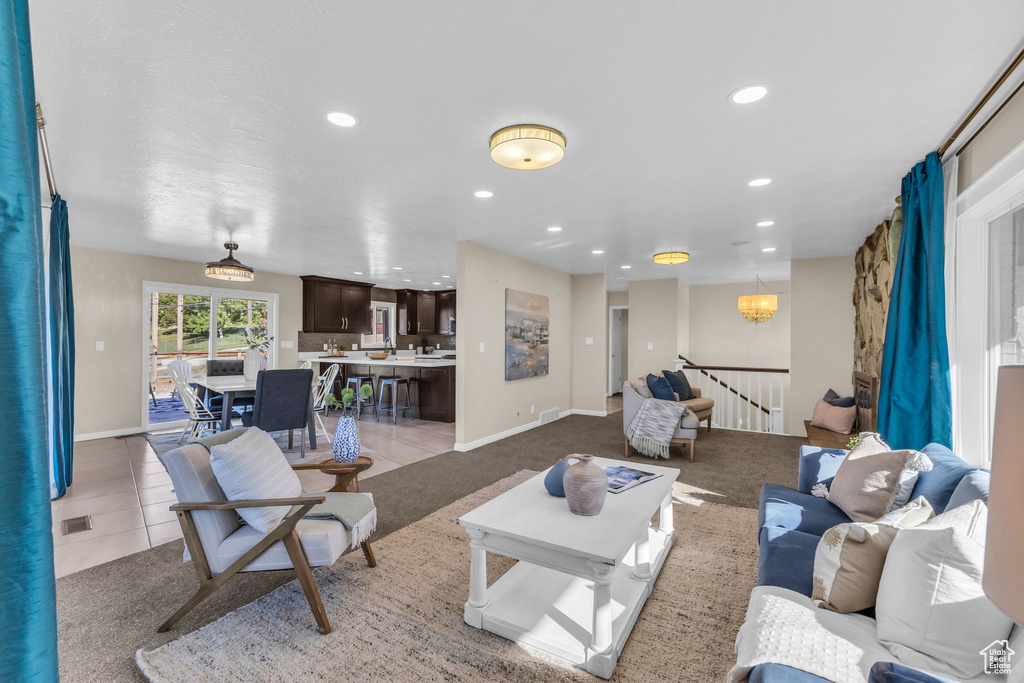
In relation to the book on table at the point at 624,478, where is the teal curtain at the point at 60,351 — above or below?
above

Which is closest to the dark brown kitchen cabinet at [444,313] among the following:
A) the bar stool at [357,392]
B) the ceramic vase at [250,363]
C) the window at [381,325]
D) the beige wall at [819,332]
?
the window at [381,325]

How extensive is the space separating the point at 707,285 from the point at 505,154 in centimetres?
794

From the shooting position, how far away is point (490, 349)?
18.8ft

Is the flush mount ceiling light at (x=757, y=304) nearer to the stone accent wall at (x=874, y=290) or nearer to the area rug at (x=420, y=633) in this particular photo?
the stone accent wall at (x=874, y=290)

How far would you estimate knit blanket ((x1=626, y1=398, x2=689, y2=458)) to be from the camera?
488 centimetres

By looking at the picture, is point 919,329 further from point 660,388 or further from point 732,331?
point 732,331

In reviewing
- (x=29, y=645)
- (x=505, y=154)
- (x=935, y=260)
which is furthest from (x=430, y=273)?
(x=29, y=645)

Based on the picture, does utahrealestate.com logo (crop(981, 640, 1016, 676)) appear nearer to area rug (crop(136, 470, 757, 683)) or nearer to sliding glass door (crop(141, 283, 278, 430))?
area rug (crop(136, 470, 757, 683))

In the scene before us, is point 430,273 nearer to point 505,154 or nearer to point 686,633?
point 505,154

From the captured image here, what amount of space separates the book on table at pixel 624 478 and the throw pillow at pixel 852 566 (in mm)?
1056

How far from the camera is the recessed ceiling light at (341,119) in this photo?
7.75 ft

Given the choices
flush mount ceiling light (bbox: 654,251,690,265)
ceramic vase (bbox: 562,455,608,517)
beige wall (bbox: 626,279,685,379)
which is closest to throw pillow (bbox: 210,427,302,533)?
ceramic vase (bbox: 562,455,608,517)

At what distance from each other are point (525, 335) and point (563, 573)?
14.5ft

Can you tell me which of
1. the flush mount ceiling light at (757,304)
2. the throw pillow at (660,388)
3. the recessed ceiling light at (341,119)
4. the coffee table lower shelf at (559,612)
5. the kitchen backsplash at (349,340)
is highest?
the recessed ceiling light at (341,119)
